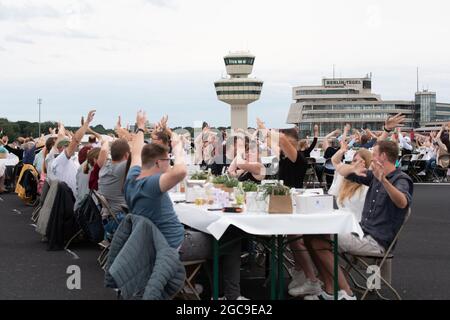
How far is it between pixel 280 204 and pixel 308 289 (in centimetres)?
109

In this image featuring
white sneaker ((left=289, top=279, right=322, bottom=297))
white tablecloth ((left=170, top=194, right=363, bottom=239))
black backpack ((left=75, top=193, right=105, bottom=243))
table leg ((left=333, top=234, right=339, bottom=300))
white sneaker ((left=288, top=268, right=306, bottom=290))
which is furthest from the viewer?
black backpack ((left=75, top=193, right=105, bottom=243))

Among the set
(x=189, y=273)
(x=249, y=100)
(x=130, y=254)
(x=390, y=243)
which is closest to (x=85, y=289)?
(x=189, y=273)

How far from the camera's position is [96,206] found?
8.62 meters

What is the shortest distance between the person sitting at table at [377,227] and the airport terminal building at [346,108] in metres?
135

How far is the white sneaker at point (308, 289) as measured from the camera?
6.46 metres

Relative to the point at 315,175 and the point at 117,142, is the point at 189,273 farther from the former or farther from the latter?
the point at 315,175

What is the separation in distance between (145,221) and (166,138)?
3216 mm

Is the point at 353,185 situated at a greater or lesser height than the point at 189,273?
greater

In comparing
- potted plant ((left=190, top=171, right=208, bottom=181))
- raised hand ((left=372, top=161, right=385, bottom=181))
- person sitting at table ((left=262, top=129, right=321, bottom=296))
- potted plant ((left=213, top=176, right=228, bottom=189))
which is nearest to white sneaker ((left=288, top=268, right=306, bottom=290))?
person sitting at table ((left=262, top=129, right=321, bottom=296))

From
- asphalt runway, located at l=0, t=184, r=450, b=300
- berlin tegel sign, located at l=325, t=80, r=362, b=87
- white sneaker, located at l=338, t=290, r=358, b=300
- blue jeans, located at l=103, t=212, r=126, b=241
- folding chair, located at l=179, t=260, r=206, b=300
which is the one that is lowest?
asphalt runway, located at l=0, t=184, r=450, b=300

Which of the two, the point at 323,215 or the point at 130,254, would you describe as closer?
the point at 130,254

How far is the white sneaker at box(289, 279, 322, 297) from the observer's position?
6.46 m

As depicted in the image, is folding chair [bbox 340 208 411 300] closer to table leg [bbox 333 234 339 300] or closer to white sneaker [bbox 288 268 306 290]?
table leg [bbox 333 234 339 300]

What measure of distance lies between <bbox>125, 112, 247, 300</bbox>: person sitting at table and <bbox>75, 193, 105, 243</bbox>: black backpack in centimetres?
263
